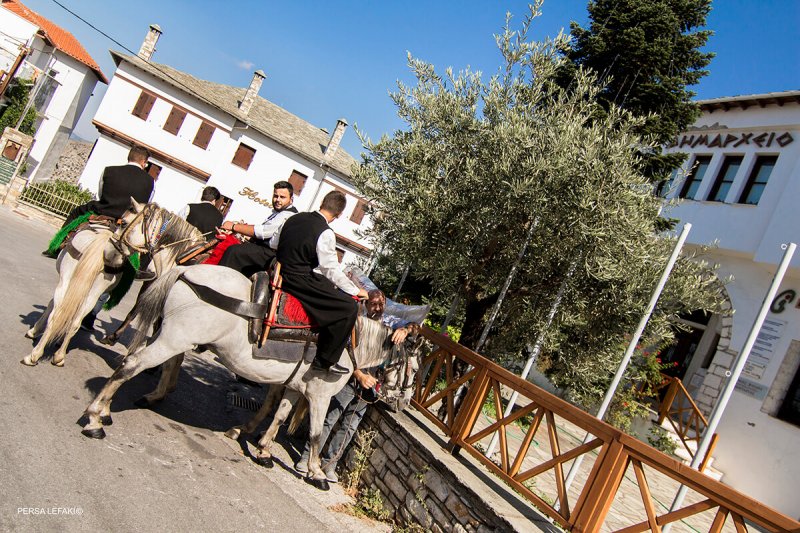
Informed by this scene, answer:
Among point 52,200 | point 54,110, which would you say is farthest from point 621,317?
point 54,110

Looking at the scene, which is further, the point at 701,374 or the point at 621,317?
the point at 701,374

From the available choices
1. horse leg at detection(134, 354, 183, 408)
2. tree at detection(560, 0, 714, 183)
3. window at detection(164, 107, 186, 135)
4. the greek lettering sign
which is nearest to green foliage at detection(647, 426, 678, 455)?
the greek lettering sign

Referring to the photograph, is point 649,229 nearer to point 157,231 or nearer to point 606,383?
point 157,231

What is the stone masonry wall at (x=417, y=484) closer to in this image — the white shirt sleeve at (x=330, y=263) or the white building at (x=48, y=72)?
the white shirt sleeve at (x=330, y=263)

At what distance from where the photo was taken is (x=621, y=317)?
25.6ft

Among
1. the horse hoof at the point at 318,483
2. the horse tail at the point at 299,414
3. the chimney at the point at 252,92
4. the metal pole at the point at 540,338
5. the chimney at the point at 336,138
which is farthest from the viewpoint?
the chimney at the point at 336,138

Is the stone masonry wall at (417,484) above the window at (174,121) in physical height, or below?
below

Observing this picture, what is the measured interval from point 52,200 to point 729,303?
23801 millimetres

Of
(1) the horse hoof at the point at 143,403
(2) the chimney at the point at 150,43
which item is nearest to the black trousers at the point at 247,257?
(1) the horse hoof at the point at 143,403

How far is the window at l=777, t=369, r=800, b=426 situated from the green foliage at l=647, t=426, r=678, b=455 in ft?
9.40

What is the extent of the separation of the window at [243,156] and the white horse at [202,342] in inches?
1236

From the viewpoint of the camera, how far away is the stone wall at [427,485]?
5.34 metres

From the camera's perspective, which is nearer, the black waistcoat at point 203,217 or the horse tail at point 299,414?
the horse tail at point 299,414

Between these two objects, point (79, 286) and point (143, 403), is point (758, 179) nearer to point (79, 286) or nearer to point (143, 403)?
point (143, 403)
